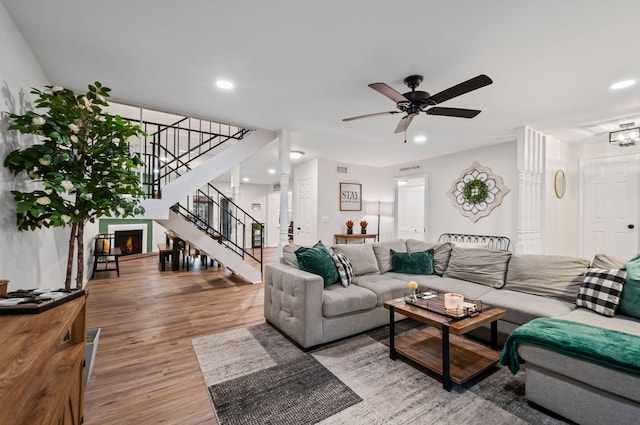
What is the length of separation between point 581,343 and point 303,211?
5922 mm

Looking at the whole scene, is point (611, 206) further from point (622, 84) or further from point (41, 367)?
point (41, 367)

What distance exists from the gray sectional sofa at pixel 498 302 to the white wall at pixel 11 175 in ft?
6.54

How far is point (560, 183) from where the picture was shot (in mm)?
5086

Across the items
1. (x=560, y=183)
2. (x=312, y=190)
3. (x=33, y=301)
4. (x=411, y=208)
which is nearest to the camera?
(x=33, y=301)

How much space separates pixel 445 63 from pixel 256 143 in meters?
3.10

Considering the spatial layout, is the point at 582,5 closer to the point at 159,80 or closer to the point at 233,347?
the point at 159,80

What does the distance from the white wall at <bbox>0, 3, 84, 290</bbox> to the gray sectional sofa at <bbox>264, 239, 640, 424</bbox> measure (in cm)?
199

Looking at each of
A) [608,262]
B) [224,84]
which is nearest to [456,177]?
[608,262]

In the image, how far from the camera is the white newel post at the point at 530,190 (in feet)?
14.6

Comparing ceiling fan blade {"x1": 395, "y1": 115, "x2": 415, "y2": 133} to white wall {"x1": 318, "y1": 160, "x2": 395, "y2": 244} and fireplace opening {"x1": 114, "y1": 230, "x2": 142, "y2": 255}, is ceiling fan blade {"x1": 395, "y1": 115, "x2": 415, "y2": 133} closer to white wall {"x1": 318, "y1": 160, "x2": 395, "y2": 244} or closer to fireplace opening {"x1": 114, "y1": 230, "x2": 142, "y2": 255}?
white wall {"x1": 318, "y1": 160, "x2": 395, "y2": 244}

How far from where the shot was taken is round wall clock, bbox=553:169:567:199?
4.99 metres

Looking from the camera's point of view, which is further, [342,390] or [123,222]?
[123,222]

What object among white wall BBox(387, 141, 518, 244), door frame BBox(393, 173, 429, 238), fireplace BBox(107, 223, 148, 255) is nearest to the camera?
white wall BBox(387, 141, 518, 244)

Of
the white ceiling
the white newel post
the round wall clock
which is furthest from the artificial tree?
the round wall clock
